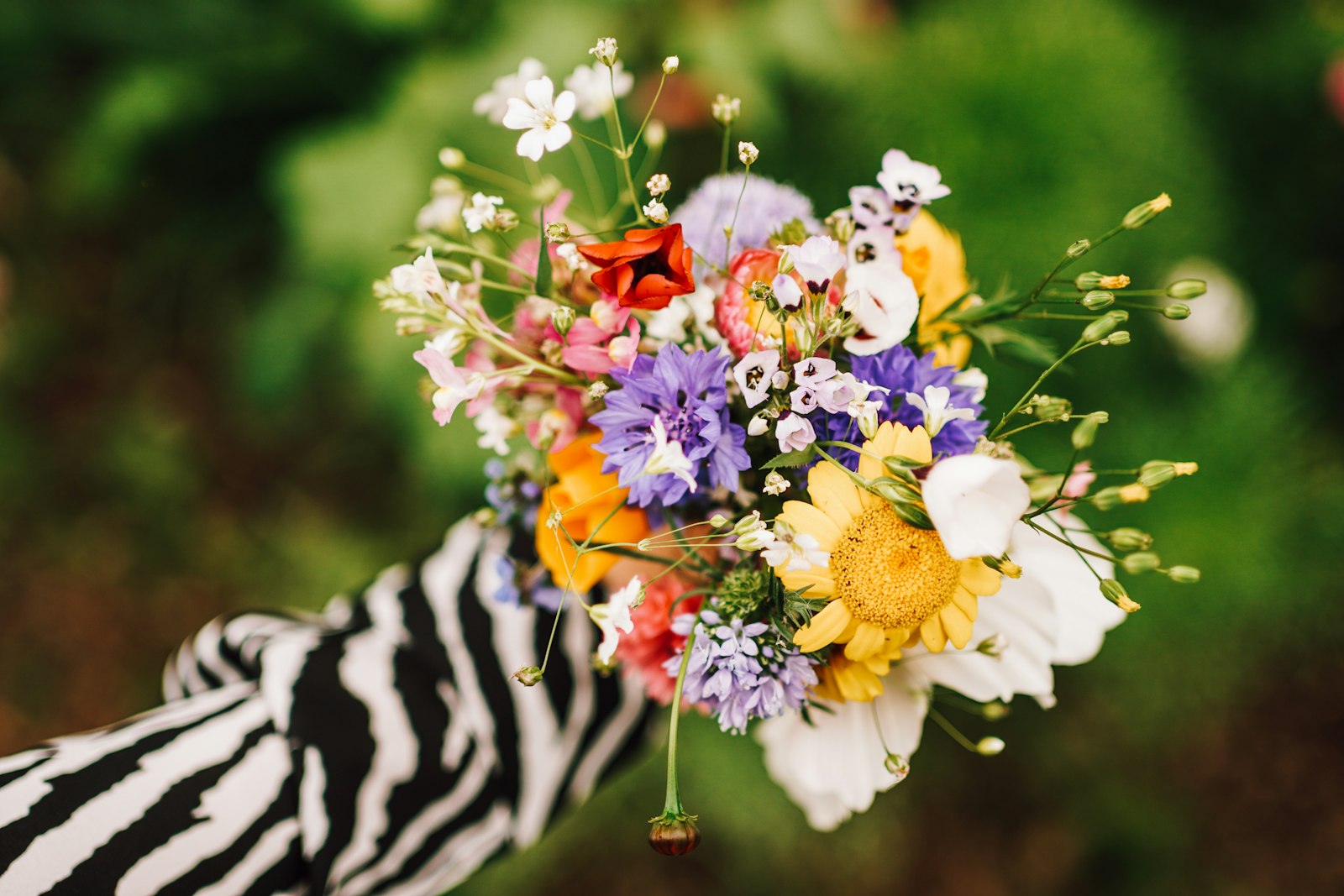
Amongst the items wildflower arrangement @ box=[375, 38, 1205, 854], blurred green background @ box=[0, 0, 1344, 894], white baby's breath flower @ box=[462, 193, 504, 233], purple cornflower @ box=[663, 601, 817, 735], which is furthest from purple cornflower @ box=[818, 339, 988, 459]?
blurred green background @ box=[0, 0, 1344, 894]

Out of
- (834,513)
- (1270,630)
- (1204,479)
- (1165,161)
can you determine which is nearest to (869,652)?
(834,513)

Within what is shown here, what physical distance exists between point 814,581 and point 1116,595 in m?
0.14

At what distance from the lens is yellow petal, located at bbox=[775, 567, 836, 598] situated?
1.33 feet

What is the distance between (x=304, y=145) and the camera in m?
1.33

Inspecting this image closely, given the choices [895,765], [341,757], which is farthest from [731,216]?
[341,757]

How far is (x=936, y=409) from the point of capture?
1.29 ft

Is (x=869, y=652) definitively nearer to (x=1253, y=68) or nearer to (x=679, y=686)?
(x=679, y=686)

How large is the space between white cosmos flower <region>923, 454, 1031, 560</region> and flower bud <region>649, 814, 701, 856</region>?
179 mm

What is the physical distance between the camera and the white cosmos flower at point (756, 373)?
41cm

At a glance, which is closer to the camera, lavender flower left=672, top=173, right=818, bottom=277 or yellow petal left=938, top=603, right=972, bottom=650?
yellow petal left=938, top=603, right=972, bottom=650

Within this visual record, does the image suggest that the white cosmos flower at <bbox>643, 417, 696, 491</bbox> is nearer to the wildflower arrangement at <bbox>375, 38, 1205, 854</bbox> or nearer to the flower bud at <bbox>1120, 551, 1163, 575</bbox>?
the wildflower arrangement at <bbox>375, 38, 1205, 854</bbox>

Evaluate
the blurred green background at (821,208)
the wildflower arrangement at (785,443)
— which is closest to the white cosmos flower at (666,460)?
the wildflower arrangement at (785,443)

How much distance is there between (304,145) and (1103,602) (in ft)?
4.24

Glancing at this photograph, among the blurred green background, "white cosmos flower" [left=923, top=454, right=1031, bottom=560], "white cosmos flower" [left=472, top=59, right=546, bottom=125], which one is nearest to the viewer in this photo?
"white cosmos flower" [left=923, top=454, right=1031, bottom=560]
